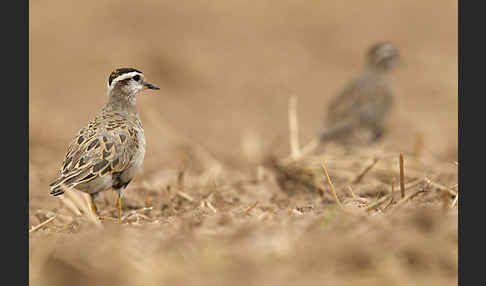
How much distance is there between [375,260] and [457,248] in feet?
1.77

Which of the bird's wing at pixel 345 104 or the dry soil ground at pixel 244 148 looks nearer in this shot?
the dry soil ground at pixel 244 148

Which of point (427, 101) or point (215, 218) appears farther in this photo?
point (427, 101)

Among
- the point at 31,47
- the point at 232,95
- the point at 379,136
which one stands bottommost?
the point at 379,136

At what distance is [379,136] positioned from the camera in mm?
11344

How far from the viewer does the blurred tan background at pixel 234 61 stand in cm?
1327

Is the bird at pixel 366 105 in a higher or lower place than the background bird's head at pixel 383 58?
lower

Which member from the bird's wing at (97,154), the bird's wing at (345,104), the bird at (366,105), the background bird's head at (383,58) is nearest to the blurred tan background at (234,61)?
the background bird's head at (383,58)

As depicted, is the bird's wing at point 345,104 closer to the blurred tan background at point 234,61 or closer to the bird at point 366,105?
the bird at point 366,105

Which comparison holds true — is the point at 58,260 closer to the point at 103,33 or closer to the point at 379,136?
the point at 379,136

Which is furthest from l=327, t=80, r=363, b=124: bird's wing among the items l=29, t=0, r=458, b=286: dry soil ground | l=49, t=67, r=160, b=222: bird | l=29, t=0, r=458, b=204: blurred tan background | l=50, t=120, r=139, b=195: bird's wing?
l=50, t=120, r=139, b=195: bird's wing

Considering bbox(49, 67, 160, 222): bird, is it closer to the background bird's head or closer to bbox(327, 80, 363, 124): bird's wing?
bbox(327, 80, 363, 124): bird's wing

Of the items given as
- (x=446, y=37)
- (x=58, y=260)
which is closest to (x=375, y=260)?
(x=58, y=260)

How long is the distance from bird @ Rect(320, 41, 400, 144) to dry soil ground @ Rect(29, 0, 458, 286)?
1.80 feet

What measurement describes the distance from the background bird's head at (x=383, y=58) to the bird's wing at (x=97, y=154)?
6273mm
